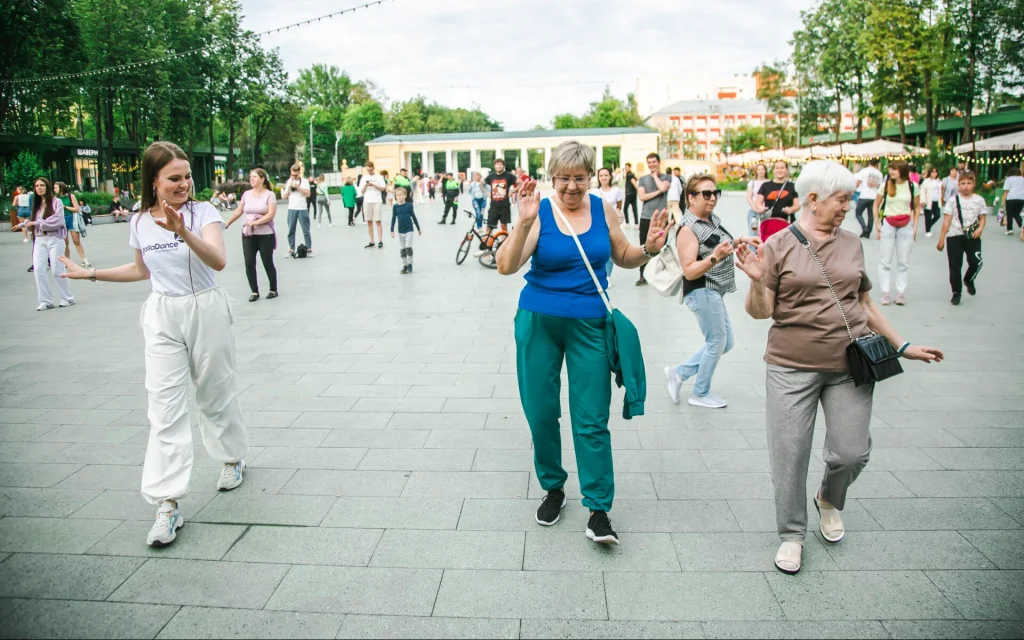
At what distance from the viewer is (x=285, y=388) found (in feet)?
19.6

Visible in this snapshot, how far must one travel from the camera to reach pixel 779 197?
9.55 meters

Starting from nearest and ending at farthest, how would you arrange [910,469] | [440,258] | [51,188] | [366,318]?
1. [910,469]
2. [366,318]
3. [51,188]
4. [440,258]

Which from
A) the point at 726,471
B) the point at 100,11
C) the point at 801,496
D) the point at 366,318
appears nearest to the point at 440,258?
the point at 366,318

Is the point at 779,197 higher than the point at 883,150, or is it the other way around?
the point at 883,150

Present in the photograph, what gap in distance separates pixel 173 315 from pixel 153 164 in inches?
28.9

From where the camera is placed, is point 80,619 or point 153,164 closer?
point 80,619

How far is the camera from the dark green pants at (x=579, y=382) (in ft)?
10.9

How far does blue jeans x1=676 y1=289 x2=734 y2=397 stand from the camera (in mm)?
5156

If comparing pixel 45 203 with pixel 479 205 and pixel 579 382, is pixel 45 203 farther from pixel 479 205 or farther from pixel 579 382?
→ pixel 479 205

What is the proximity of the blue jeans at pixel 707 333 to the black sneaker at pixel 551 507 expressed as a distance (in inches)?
79.9

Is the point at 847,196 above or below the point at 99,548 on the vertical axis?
above

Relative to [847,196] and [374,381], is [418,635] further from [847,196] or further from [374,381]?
[374,381]

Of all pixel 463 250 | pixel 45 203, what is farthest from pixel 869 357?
pixel 463 250

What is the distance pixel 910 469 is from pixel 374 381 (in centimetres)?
399
